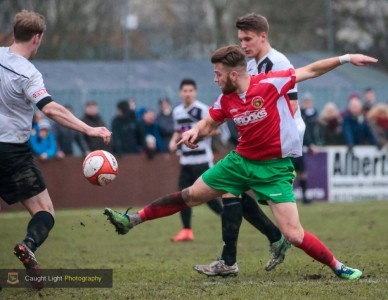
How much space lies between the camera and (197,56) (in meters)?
34.7

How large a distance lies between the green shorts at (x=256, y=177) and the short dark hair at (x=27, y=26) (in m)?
1.95

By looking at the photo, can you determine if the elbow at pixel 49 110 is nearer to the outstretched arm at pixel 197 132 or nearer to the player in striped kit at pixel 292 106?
the outstretched arm at pixel 197 132

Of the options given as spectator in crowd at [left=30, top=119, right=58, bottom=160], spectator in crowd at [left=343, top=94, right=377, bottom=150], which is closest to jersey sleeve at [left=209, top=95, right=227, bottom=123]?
spectator in crowd at [left=30, top=119, right=58, bottom=160]

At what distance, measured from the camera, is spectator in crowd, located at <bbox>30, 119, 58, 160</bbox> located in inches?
712

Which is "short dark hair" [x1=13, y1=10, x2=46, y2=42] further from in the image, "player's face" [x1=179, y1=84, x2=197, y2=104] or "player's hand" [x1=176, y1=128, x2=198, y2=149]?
"player's face" [x1=179, y1=84, x2=197, y2=104]

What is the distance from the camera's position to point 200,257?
10688 mm

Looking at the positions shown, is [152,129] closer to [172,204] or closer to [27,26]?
[172,204]

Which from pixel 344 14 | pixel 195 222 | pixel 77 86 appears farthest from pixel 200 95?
pixel 344 14

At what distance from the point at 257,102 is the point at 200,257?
3.30m

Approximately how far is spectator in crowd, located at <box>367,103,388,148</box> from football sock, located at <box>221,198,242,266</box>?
38.4ft

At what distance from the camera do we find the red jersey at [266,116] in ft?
25.8

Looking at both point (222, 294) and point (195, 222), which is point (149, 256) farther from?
point (195, 222)

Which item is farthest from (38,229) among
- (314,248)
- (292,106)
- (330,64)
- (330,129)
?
(330,129)

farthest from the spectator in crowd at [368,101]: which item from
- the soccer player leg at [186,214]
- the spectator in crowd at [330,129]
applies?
the soccer player leg at [186,214]
